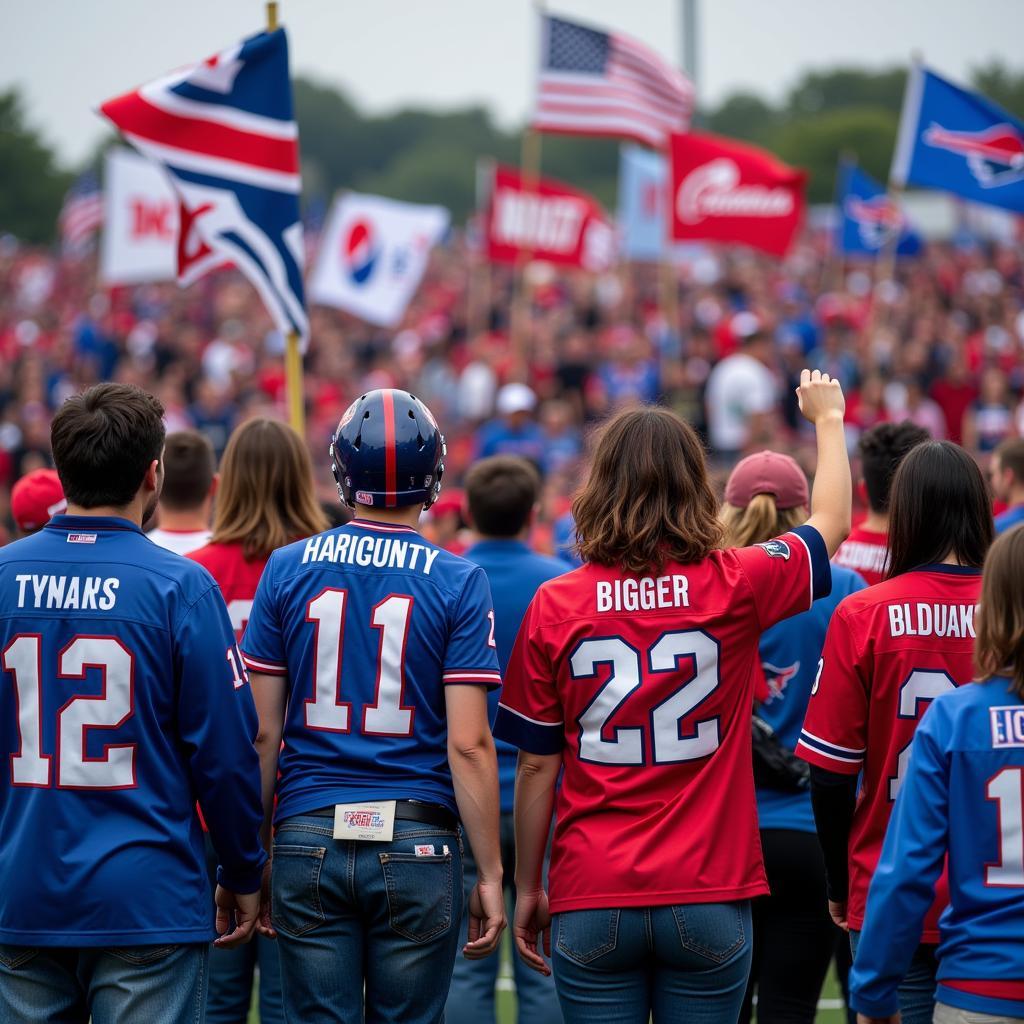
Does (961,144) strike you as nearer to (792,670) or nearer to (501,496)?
(501,496)

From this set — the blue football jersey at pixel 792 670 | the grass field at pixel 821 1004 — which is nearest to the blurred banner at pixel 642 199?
the grass field at pixel 821 1004

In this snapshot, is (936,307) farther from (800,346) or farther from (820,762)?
(820,762)

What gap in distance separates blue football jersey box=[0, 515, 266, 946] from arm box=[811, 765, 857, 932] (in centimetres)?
149

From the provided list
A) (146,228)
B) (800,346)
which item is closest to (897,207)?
(800,346)

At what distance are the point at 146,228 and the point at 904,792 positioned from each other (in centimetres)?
1567

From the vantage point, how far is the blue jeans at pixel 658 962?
3471 mm

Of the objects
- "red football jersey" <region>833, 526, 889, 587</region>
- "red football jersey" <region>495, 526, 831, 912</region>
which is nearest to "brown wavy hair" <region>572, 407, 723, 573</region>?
"red football jersey" <region>495, 526, 831, 912</region>

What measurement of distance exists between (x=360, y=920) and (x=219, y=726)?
2.02 ft

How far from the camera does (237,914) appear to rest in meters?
3.77

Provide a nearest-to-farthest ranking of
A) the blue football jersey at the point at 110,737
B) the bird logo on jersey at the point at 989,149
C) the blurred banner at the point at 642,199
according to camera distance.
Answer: the blue football jersey at the point at 110,737
the bird logo on jersey at the point at 989,149
the blurred banner at the point at 642,199

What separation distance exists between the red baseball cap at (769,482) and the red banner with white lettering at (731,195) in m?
10.0

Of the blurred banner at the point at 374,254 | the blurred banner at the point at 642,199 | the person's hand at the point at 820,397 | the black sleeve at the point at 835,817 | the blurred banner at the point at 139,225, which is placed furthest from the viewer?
the blurred banner at the point at 642,199

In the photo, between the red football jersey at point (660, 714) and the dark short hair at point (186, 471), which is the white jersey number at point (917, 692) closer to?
the red football jersey at point (660, 714)

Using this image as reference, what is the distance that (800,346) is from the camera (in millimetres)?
20625
